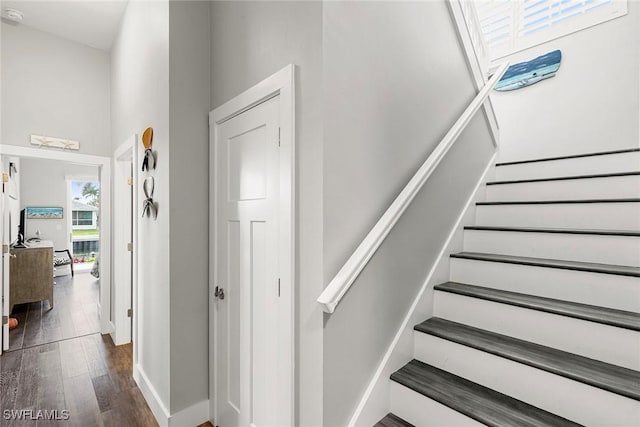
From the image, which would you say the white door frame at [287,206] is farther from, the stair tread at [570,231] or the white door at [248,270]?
the stair tread at [570,231]

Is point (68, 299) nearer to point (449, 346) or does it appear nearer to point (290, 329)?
point (290, 329)

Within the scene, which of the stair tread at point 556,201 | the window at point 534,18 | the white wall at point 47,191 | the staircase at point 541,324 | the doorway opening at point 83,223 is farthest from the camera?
the doorway opening at point 83,223

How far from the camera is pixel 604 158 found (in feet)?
7.66

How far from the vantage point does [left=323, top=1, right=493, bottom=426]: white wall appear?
129 centimetres

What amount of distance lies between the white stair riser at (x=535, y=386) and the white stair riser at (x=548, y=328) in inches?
9.0

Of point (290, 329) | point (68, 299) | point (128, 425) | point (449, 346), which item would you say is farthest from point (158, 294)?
point (68, 299)

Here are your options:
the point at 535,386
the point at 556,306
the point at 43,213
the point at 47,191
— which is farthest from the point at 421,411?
the point at 47,191

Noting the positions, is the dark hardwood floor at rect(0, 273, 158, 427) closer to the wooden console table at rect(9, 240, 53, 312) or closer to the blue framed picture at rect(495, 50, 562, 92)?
the wooden console table at rect(9, 240, 53, 312)

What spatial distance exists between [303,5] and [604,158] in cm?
247

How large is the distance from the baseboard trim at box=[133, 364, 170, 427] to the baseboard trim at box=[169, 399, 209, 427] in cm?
5

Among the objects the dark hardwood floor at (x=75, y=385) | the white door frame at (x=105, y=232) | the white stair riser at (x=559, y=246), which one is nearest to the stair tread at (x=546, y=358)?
the white stair riser at (x=559, y=246)

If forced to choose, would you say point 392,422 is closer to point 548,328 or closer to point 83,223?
point 548,328

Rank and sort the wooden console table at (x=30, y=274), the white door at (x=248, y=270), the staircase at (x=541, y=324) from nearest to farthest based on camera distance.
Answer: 1. the staircase at (x=541, y=324)
2. the white door at (x=248, y=270)
3. the wooden console table at (x=30, y=274)

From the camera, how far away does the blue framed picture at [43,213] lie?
682cm
